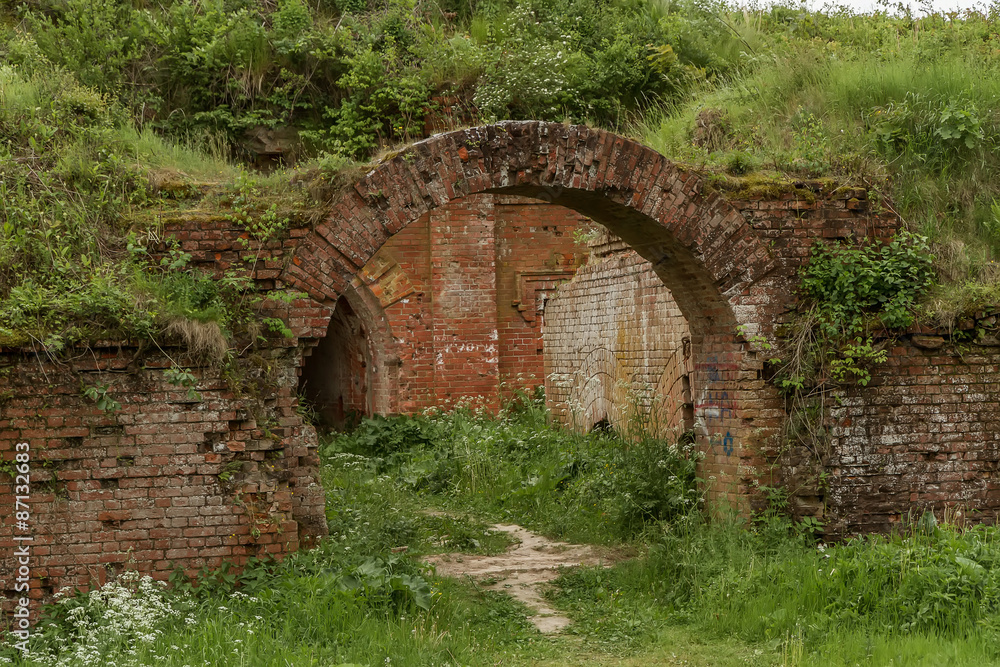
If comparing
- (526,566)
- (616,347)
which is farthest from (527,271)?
(526,566)

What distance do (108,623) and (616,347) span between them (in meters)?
6.83

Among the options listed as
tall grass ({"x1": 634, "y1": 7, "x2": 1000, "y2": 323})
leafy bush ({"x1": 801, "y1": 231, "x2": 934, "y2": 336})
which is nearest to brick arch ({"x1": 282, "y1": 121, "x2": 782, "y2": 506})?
leafy bush ({"x1": 801, "y1": 231, "x2": 934, "y2": 336})

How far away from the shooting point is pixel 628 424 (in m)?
10.1

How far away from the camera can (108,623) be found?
505 cm

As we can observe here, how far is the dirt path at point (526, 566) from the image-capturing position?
22.3ft

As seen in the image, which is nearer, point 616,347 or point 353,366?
point 616,347

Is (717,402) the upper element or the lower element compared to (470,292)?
lower

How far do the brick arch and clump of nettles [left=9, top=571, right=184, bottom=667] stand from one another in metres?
2.18

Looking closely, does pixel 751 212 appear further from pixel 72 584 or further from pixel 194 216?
pixel 72 584

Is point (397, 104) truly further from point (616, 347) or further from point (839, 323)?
point (839, 323)

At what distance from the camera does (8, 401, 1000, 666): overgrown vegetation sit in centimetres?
490

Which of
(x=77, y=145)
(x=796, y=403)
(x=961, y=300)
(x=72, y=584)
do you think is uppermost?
(x=77, y=145)

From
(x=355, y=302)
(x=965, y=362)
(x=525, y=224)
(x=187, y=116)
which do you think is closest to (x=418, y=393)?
(x=355, y=302)

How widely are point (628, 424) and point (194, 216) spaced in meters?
5.86
